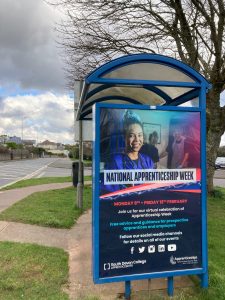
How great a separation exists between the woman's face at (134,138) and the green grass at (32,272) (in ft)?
5.82

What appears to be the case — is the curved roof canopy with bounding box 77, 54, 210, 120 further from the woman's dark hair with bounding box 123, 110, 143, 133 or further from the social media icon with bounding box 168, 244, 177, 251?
the social media icon with bounding box 168, 244, 177, 251

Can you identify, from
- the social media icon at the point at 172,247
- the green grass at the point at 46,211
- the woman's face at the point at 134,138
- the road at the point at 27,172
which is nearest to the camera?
the woman's face at the point at 134,138

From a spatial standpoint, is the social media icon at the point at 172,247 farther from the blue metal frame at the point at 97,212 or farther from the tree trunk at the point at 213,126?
the tree trunk at the point at 213,126

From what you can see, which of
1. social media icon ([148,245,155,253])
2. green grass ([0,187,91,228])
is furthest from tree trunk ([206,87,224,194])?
social media icon ([148,245,155,253])

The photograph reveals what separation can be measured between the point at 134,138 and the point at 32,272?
2192 millimetres

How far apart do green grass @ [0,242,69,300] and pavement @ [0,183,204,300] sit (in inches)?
6.0

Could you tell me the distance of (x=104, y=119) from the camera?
12.9 feet

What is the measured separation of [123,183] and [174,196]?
2.07 ft

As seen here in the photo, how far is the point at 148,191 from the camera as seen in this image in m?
4.00

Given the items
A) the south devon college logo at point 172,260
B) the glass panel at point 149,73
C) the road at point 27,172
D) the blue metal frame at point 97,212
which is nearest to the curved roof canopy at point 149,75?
the glass panel at point 149,73

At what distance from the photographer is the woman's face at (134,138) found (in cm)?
396

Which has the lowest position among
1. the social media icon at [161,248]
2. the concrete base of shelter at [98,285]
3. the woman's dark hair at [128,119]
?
the concrete base of shelter at [98,285]

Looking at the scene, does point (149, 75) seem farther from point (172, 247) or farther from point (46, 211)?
point (46, 211)

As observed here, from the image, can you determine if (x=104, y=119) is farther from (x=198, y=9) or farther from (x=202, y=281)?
(x=198, y=9)
